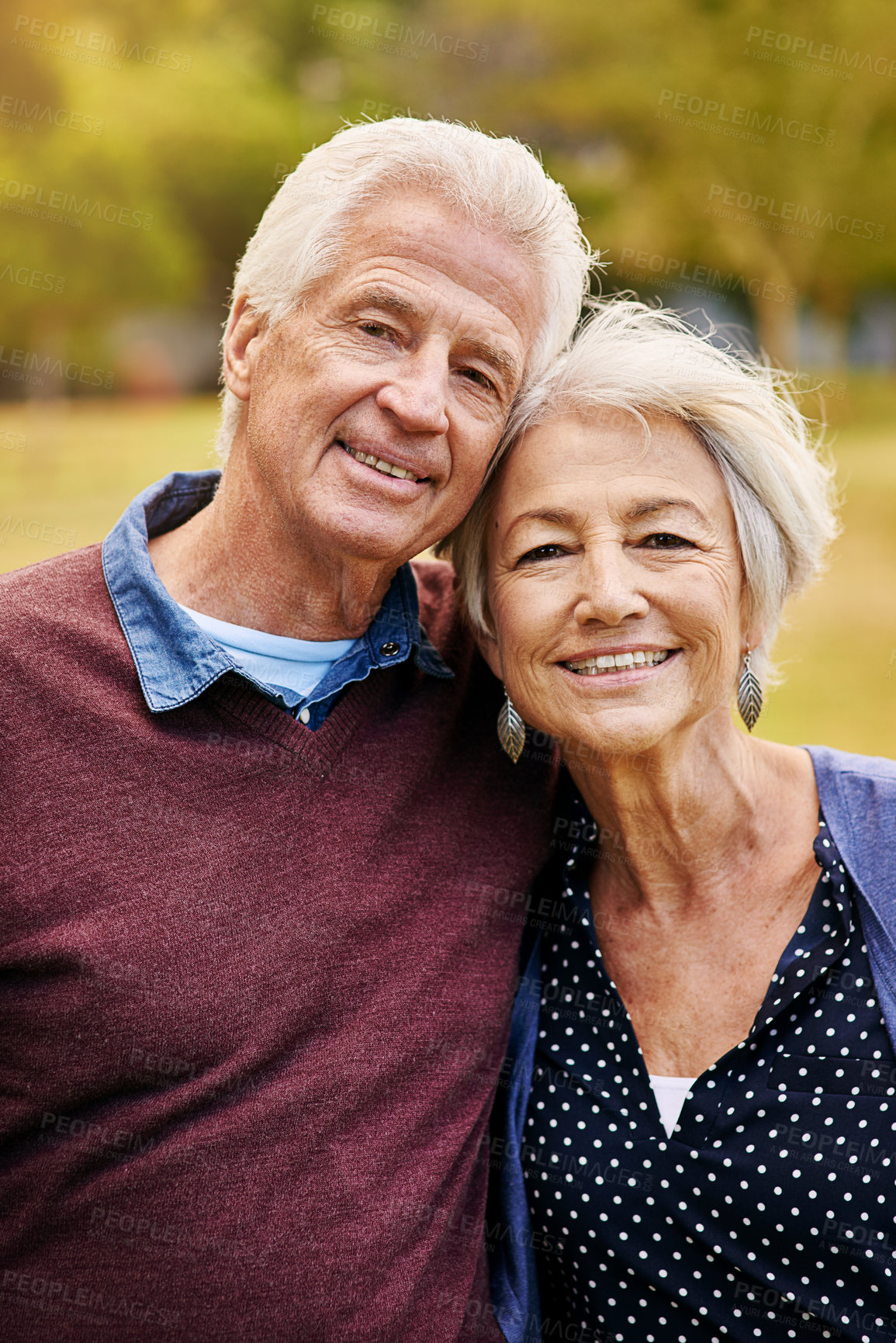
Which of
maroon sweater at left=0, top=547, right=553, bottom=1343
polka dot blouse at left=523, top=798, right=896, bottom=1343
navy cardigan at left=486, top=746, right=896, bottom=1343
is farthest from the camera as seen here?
navy cardigan at left=486, top=746, right=896, bottom=1343

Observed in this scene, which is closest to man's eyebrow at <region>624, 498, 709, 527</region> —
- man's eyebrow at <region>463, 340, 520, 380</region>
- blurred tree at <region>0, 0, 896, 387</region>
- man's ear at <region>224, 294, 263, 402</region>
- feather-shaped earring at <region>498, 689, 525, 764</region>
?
man's eyebrow at <region>463, 340, 520, 380</region>

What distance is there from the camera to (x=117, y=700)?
1847 millimetres

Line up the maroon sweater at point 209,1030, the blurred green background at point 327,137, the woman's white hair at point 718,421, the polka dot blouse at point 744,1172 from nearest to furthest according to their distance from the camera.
A: 1. the maroon sweater at point 209,1030
2. the polka dot blouse at point 744,1172
3. the woman's white hair at point 718,421
4. the blurred green background at point 327,137

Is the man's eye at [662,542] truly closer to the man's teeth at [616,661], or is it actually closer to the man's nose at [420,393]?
the man's teeth at [616,661]

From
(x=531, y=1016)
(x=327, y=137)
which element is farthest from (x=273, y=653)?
(x=327, y=137)

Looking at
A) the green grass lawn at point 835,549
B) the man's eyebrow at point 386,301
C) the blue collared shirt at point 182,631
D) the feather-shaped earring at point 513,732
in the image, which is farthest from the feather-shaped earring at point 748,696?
the green grass lawn at point 835,549

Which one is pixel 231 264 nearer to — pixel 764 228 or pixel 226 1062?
pixel 764 228

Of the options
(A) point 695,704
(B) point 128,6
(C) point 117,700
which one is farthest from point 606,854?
(B) point 128,6

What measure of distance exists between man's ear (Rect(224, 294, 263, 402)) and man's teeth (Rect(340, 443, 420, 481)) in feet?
0.97

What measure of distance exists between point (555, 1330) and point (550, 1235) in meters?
0.23

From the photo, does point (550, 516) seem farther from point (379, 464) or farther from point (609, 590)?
point (379, 464)

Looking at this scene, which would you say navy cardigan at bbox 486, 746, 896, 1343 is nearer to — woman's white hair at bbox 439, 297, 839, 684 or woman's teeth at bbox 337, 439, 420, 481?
woman's white hair at bbox 439, 297, 839, 684

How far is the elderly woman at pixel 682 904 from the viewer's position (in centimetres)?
186

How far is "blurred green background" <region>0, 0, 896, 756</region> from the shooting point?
34.8ft
